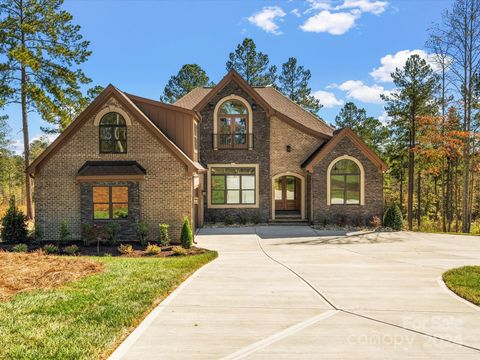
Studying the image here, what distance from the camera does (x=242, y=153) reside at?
67.8ft

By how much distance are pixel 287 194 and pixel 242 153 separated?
409 cm

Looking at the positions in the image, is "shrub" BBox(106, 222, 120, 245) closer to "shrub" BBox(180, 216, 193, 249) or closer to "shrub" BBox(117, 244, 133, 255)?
"shrub" BBox(117, 244, 133, 255)

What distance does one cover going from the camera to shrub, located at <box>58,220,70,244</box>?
1443 cm

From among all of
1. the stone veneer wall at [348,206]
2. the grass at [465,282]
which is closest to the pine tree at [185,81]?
the stone veneer wall at [348,206]

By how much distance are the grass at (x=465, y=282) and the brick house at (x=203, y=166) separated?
9.46 metres

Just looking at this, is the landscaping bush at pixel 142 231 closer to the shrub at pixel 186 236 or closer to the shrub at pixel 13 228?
the shrub at pixel 186 236

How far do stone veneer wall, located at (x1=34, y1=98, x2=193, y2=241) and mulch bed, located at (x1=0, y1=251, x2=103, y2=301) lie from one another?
4201 mm

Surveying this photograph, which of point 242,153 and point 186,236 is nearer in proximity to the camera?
point 186,236

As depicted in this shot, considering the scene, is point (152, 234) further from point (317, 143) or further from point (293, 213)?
point (317, 143)

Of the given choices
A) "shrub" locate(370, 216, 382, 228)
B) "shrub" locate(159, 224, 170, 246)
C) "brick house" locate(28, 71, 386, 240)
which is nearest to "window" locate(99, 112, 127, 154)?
"brick house" locate(28, 71, 386, 240)

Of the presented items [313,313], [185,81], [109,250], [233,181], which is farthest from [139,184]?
[185,81]

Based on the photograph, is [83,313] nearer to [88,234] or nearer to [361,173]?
[88,234]

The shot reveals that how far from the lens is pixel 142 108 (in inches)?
644

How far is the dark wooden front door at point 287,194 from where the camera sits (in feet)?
72.9
